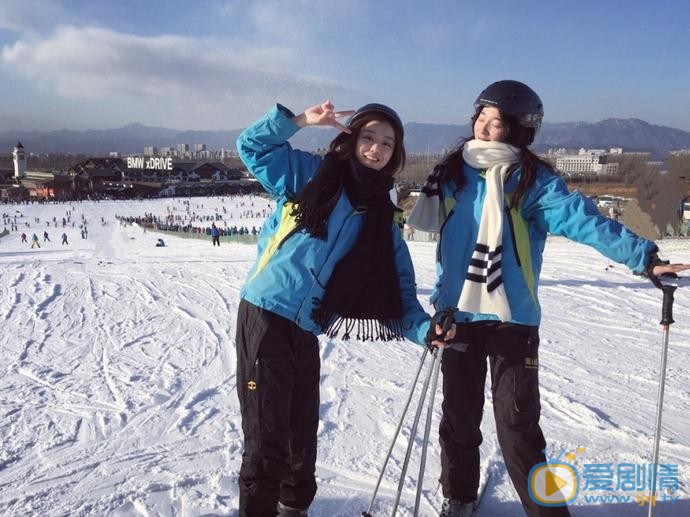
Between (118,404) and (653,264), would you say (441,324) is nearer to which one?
(653,264)

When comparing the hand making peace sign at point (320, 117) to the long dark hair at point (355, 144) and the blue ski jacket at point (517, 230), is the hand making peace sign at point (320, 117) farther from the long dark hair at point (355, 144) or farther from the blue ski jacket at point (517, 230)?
the blue ski jacket at point (517, 230)

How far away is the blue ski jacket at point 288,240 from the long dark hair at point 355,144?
126mm

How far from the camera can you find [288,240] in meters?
2.05

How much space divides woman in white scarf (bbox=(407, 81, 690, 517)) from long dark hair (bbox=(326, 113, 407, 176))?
194 millimetres

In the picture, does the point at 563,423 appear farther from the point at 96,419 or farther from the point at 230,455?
the point at 96,419

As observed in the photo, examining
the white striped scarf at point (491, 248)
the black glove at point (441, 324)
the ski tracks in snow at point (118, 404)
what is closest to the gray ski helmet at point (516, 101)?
the white striped scarf at point (491, 248)

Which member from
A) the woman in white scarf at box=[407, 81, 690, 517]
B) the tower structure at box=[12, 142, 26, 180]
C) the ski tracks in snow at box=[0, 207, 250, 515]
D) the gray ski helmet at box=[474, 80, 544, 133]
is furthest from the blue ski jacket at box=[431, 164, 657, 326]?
the tower structure at box=[12, 142, 26, 180]

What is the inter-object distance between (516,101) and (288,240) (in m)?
1.06

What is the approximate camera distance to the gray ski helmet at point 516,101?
83.1 inches

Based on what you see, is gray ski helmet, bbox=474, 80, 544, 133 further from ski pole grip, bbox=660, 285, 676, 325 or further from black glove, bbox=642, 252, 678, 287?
ski pole grip, bbox=660, 285, 676, 325

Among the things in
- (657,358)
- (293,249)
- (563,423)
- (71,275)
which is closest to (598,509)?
(563,423)

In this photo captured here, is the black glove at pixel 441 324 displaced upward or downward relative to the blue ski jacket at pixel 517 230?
downward

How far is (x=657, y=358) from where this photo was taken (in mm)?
4793

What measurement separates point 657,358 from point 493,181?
371cm
